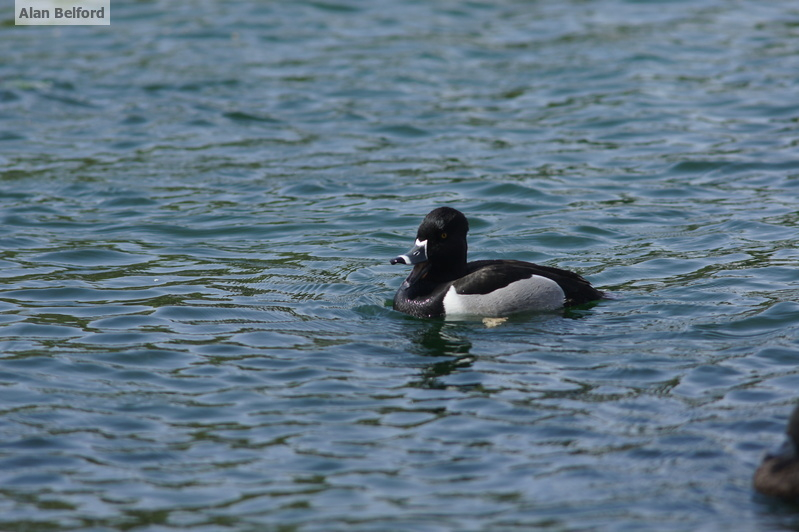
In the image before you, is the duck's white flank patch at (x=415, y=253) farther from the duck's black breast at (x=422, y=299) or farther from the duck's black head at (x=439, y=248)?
the duck's black breast at (x=422, y=299)

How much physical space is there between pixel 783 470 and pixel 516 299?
3737 mm

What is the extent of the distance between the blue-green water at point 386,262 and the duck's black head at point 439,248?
0.52 m

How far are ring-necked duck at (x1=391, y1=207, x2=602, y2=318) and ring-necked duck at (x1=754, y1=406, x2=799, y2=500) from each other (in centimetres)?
348

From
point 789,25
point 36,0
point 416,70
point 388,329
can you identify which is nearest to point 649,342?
point 388,329

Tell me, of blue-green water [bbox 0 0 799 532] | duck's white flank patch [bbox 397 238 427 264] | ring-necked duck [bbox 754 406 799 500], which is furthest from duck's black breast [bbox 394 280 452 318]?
ring-necked duck [bbox 754 406 799 500]

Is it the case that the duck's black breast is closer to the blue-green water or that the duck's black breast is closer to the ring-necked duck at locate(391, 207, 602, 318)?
the ring-necked duck at locate(391, 207, 602, 318)

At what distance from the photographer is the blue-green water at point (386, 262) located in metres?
6.48

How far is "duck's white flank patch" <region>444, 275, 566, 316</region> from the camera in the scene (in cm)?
944

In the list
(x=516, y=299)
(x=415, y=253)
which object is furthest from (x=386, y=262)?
(x=516, y=299)

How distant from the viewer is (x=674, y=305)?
9430 mm

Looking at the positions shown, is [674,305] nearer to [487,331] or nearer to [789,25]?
[487,331]

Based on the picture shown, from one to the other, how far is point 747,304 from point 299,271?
424 cm

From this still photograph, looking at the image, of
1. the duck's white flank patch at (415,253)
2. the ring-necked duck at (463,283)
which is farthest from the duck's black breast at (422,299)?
the duck's white flank patch at (415,253)

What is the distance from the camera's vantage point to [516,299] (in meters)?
9.43
